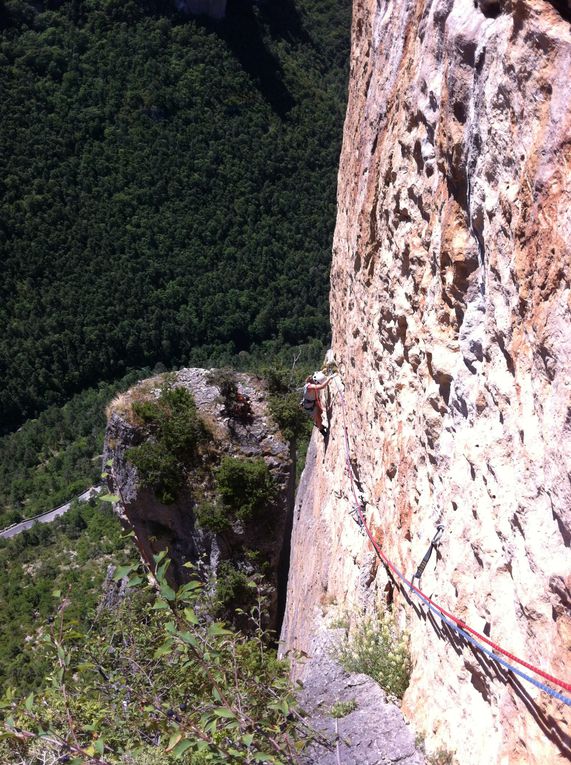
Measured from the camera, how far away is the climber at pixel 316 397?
10133 millimetres

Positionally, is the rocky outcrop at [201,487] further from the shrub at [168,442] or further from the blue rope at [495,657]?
the blue rope at [495,657]

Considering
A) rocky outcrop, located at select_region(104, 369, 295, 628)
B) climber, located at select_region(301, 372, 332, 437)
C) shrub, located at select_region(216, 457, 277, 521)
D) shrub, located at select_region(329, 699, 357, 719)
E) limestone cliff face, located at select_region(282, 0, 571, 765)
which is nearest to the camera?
limestone cliff face, located at select_region(282, 0, 571, 765)

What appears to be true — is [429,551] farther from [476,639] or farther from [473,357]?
[473,357]

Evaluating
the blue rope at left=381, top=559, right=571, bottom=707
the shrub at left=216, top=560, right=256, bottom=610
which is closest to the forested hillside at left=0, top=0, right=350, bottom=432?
the shrub at left=216, top=560, right=256, bottom=610

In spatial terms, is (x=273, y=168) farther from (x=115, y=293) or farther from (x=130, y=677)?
(x=130, y=677)

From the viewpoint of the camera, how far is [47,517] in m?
35.5

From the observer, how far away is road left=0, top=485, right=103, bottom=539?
112 ft

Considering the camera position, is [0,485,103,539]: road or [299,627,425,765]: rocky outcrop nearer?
[299,627,425,765]: rocky outcrop

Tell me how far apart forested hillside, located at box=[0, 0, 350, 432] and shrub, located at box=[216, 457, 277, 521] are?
33.1m

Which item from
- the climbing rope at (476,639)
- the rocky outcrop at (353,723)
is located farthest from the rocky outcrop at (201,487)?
the rocky outcrop at (353,723)

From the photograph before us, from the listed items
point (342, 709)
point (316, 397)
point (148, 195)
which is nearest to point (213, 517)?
point (316, 397)

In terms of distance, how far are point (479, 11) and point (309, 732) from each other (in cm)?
479

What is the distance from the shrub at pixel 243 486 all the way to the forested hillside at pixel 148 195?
33.1m

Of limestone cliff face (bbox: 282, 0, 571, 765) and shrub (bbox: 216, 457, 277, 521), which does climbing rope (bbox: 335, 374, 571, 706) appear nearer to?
limestone cliff face (bbox: 282, 0, 571, 765)
